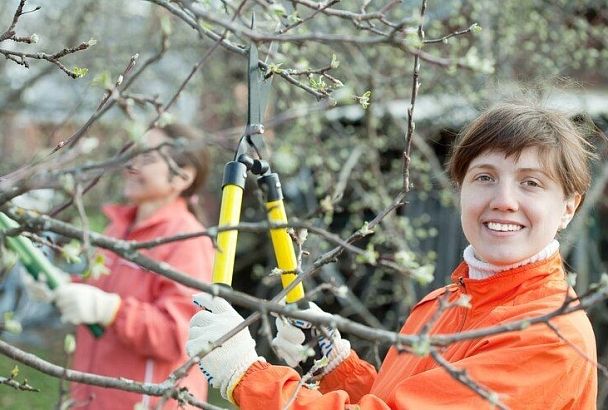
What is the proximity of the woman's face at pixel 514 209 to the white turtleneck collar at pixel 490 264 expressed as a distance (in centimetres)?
1

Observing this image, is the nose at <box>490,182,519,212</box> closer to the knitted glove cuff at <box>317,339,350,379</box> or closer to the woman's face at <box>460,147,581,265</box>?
the woman's face at <box>460,147,581,265</box>

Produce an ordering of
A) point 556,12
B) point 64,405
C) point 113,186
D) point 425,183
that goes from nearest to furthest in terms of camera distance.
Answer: point 64,405, point 425,183, point 556,12, point 113,186

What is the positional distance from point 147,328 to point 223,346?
140 centimetres

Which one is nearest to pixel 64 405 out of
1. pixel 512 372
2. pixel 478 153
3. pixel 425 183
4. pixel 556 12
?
pixel 512 372

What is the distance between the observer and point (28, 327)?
9.27 m

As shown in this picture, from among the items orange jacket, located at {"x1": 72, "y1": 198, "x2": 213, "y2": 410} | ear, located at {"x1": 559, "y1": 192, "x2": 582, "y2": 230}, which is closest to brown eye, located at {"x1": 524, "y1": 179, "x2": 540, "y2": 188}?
ear, located at {"x1": 559, "y1": 192, "x2": 582, "y2": 230}

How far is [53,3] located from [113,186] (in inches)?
62.8

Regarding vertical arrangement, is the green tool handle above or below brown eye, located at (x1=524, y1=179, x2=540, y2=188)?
below

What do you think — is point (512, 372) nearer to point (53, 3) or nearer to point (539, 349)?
point (539, 349)

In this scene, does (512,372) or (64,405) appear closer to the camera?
(64,405)

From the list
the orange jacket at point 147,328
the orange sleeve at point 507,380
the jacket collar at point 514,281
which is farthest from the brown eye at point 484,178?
the orange jacket at point 147,328

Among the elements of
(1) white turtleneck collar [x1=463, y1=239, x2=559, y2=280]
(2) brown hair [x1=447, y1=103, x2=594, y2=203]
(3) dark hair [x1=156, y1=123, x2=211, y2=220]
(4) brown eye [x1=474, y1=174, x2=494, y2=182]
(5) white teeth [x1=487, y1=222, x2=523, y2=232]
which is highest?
(3) dark hair [x1=156, y1=123, x2=211, y2=220]

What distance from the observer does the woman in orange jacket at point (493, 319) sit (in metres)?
1.76

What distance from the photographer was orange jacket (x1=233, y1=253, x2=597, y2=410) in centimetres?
175
